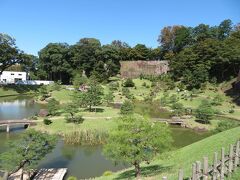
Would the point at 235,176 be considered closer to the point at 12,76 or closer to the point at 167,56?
the point at 167,56

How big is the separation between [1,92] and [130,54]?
1349 inches

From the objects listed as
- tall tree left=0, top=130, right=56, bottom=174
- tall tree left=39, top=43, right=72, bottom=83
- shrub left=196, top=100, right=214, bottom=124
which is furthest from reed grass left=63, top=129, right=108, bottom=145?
tall tree left=39, top=43, right=72, bottom=83

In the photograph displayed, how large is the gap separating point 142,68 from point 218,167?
240 feet

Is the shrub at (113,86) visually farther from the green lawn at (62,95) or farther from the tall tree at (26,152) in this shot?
the tall tree at (26,152)

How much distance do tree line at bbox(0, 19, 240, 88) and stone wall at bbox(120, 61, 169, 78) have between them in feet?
6.28

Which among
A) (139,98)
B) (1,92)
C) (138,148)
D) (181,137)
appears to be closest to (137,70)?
(139,98)

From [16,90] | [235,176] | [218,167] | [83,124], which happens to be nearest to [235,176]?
[235,176]

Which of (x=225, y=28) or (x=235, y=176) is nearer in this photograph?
(x=235, y=176)

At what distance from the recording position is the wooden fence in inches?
412

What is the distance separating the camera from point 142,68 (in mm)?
84688

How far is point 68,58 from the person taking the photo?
87.1 metres

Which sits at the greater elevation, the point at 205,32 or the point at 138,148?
the point at 205,32

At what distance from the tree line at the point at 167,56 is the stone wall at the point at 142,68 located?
1.91 metres

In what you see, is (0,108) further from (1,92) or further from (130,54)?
(130,54)
